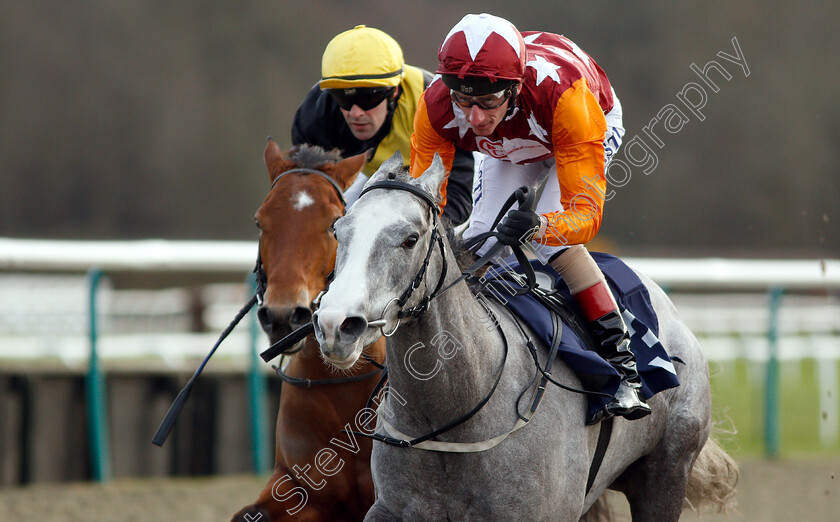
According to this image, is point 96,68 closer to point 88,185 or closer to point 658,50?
point 88,185

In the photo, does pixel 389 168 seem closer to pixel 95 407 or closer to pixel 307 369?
pixel 307 369

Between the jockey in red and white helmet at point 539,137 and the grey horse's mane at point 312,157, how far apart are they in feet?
1.64

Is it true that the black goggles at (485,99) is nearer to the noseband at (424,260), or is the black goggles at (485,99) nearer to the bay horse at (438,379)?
the bay horse at (438,379)

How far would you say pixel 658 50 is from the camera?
2217cm

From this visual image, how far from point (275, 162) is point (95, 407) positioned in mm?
3480

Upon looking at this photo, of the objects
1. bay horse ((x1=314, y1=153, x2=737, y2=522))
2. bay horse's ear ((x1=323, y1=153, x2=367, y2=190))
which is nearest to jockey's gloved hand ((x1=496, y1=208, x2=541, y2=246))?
bay horse ((x1=314, y1=153, x2=737, y2=522))

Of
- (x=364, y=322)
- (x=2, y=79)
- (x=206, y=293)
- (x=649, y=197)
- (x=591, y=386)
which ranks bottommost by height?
(x=649, y=197)

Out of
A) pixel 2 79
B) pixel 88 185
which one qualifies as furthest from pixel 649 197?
pixel 2 79

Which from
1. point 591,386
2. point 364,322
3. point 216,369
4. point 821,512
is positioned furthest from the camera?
point 216,369

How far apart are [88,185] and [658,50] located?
12.3 meters

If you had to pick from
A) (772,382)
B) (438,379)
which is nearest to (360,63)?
(438,379)

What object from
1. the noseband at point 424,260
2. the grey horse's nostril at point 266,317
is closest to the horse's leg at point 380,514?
the noseband at point 424,260

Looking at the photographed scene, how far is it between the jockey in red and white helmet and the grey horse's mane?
1.64ft

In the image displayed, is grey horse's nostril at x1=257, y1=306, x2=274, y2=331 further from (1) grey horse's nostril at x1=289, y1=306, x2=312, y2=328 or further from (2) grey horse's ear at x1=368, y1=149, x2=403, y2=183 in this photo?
(2) grey horse's ear at x1=368, y1=149, x2=403, y2=183
